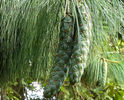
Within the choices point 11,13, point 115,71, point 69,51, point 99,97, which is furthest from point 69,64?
point 99,97

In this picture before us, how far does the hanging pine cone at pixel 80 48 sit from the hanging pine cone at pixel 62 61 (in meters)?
0.02

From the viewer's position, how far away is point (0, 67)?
79 cm

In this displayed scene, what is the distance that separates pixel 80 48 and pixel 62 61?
40 mm

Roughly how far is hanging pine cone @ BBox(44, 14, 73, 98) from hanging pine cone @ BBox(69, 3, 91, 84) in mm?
17

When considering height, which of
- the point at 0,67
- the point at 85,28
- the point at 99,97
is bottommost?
the point at 99,97

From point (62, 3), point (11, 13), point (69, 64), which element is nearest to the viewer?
point (69, 64)

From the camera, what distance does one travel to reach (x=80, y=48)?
17.4 inches

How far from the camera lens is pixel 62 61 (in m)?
0.45

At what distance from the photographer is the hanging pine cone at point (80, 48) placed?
42cm

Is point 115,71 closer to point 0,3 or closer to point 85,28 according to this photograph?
point 0,3

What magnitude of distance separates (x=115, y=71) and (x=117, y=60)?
8 centimetres

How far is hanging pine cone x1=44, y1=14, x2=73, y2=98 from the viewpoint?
43 cm

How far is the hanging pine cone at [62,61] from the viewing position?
429 millimetres

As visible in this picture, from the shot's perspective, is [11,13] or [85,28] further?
[11,13]
